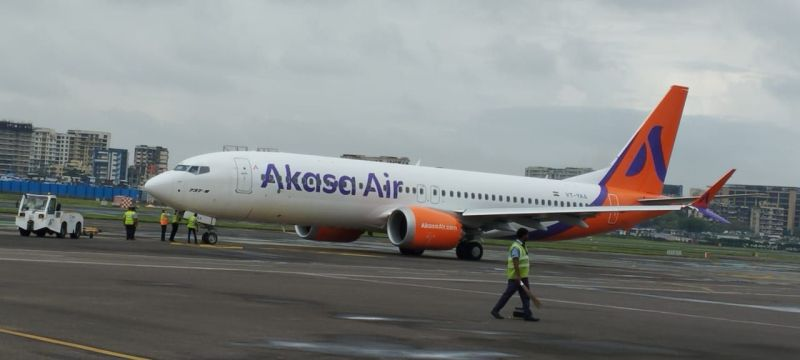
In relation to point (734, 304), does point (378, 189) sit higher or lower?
higher

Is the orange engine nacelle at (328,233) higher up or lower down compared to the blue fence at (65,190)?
lower down

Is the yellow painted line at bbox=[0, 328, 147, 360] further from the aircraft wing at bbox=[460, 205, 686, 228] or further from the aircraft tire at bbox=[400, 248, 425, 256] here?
the aircraft wing at bbox=[460, 205, 686, 228]

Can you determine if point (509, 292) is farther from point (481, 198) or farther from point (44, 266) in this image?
point (481, 198)

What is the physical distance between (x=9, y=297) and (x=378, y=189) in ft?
89.4

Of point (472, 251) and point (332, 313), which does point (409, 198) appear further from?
point (332, 313)

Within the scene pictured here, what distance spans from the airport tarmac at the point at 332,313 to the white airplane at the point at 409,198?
580 cm

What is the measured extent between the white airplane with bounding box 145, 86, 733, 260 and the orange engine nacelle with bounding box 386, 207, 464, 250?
40 millimetres

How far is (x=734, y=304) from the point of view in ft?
95.8

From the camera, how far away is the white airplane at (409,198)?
42000 millimetres

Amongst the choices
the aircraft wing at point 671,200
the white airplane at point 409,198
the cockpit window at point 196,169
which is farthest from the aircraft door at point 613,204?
the cockpit window at point 196,169

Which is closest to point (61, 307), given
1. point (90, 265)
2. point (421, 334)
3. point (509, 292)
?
point (421, 334)

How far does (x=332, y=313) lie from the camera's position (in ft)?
64.9

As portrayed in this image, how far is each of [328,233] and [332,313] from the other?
28.6 metres

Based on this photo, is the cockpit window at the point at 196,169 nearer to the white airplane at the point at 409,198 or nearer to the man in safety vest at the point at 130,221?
the white airplane at the point at 409,198
